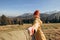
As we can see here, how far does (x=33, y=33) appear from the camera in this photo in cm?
175

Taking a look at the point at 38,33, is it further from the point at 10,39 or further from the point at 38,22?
the point at 10,39

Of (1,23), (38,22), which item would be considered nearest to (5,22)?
(1,23)

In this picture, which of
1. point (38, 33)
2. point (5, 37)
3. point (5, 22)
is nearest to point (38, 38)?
point (38, 33)

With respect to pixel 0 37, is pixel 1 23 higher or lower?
lower

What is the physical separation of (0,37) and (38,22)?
605mm

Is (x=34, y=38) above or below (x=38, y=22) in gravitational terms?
below

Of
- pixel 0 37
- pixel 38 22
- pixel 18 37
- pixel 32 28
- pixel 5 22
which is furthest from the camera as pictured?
pixel 5 22

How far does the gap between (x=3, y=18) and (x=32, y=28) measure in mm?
97757

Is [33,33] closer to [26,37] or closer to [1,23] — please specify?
[26,37]

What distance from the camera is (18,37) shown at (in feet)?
5.16

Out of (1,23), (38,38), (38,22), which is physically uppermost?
(38,22)

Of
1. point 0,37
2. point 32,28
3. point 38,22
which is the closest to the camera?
point 0,37

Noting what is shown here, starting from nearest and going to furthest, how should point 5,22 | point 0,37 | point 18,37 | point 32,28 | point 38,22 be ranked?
point 0,37 → point 18,37 → point 32,28 → point 38,22 → point 5,22

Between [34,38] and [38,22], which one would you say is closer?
[34,38]
